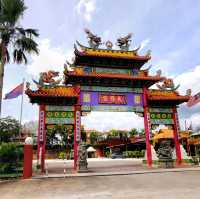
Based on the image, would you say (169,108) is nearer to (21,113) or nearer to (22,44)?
(22,44)

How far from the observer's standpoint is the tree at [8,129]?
171ft

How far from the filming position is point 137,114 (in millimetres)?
21141

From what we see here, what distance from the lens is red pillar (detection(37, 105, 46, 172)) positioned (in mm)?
17578

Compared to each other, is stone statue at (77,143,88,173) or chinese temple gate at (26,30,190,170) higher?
chinese temple gate at (26,30,190,170)

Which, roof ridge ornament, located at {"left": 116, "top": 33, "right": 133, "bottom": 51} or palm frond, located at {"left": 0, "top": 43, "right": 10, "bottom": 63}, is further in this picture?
roof ridge ornament, located at {"left": 116, "top": 33, "right": 133, "bottom": 51}

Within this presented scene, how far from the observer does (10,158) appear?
14594 mm

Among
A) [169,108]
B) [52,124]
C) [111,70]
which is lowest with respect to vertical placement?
[52,124]

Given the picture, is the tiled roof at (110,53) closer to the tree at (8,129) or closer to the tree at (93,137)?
the tree at (8,129)

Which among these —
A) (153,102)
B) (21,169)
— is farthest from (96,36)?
(21,169)

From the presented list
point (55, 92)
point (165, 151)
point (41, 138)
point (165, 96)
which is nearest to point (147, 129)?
point (165, 151)

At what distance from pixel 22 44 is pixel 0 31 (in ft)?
5.34

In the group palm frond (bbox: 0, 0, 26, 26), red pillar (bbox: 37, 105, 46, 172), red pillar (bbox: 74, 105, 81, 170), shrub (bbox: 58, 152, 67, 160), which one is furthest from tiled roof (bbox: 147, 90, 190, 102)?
shrub (bbox: 58, 152, 67, 160)

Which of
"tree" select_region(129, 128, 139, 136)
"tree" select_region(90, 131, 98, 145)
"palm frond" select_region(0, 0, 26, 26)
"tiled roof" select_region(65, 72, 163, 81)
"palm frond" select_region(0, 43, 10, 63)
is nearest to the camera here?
"palm frond" select_region(0, 43, 10, 63)

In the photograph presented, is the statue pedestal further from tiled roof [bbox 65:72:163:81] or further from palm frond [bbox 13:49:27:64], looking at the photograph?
palm frond [bbox 13:49:27:64]
